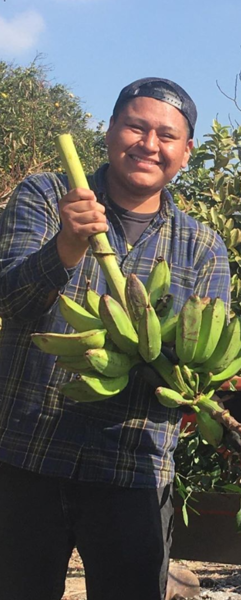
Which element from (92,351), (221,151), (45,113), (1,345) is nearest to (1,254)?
(1,345)

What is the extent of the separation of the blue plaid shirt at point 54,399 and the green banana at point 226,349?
0.39 meters

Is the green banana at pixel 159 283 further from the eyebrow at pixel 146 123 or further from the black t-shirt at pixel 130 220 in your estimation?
the eyebrow at pixel 146 123

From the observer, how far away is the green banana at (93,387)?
1.94m

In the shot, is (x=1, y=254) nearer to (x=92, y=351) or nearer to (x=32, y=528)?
(x=92, y=351)

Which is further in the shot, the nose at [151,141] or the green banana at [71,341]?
the nose at [151,141]

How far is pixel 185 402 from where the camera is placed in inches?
75.9

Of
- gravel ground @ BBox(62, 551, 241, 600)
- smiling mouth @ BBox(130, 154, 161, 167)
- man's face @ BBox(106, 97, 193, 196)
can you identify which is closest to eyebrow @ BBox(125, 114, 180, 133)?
man's face @ BBox(106, 97, 193, 196)

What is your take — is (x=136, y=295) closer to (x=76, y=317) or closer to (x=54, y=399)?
(x=76, y=317)

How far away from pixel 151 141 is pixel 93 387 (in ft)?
3.12

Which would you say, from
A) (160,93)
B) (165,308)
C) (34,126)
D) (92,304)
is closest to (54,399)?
(92,304)

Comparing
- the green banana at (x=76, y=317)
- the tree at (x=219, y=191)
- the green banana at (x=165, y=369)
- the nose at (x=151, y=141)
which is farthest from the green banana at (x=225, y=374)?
the tree at (x=219, y=191)

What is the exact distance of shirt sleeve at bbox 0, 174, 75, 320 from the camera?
222 centimetres

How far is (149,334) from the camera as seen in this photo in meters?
1.89

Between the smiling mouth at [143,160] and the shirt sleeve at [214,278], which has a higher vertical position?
the smiling mouth at [143,160]
